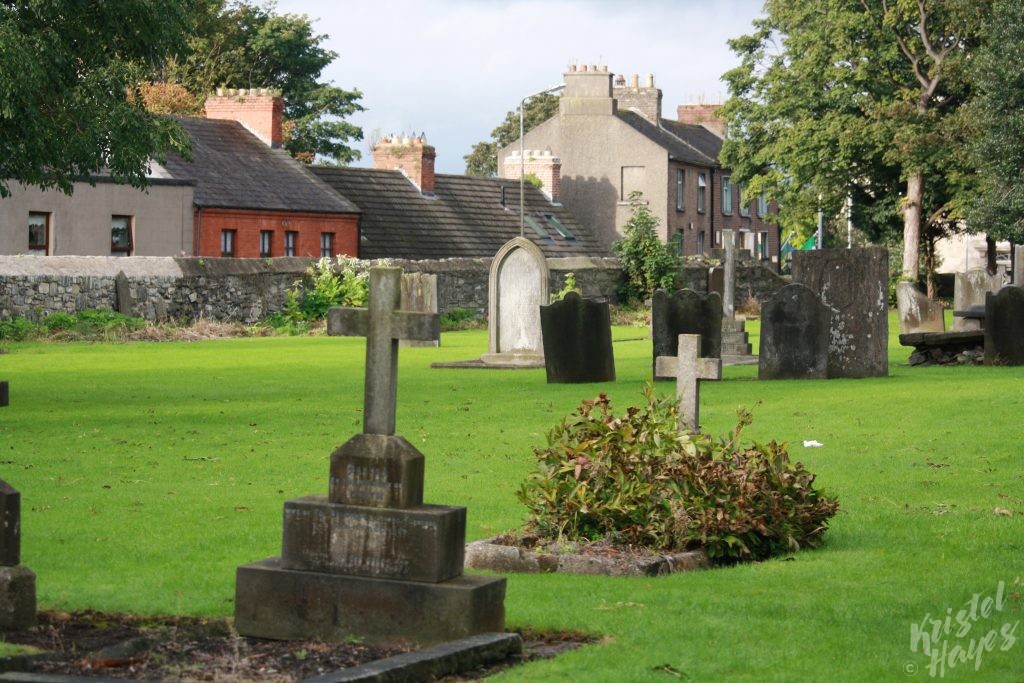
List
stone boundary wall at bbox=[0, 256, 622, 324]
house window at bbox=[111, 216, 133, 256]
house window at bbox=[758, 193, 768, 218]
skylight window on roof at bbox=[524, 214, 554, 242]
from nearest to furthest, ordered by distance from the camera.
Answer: stone boundary wall at bbox=[0, 256, 622, 324]
house window at bbox=[111, 216, 133, 256]
skylight window on roof at bbox=[524, 214, 554, 242]
house window at bbox=[758, 193, 768, 218]

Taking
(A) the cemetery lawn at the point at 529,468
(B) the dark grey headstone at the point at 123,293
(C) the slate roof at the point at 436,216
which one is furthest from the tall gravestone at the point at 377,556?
(C) the slate roof at the point at 436,216

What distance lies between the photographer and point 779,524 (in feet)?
31.1

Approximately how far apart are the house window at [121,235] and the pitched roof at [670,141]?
1204 inches

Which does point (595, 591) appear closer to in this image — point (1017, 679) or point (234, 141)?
point (1017, 679)

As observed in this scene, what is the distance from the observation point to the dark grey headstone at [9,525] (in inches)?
290

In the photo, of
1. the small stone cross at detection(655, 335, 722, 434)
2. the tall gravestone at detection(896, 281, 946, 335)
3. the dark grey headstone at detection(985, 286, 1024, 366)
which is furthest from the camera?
the tall gravestone at detection(896, 281, 946, 335)

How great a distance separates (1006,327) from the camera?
24.3m

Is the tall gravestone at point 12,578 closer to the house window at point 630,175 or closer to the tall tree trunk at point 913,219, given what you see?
the tall tree trunk at point 913,219

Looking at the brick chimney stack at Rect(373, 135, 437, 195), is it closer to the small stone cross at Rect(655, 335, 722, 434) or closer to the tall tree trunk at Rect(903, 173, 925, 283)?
the tall tree trunk at Rect(903, 173, 925, 283)

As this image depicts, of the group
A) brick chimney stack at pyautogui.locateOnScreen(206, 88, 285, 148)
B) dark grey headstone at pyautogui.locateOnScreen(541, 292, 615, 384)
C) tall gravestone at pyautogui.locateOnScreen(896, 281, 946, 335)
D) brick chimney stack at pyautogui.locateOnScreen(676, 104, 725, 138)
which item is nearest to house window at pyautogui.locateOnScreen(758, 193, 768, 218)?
brick chimney stack at pyautogui.locateOnScreen(676, 104, 725, 138)

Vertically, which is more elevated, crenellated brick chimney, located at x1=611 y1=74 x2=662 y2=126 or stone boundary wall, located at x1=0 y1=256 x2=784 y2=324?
crenellated brick chimney, located at x1=611 y1=74 x2=662 y2=126

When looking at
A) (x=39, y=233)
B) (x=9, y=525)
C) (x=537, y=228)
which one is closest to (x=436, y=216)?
(x=537, y=228)

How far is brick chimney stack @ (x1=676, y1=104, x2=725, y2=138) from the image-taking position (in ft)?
290

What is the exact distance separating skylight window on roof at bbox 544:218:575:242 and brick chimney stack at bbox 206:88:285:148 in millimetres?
15130
